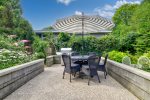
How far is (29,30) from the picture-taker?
20.6 m

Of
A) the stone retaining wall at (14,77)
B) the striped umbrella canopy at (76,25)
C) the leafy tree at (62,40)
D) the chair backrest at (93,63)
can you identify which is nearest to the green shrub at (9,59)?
the stone retaining wall at (14,77)

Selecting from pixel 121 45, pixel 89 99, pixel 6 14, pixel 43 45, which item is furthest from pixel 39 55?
pixel 6 14

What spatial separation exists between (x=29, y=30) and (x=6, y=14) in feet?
9.14

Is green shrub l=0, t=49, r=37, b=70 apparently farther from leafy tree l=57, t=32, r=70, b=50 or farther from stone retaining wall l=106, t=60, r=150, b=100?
leafy tree l=57, t=32, r=70, b=50

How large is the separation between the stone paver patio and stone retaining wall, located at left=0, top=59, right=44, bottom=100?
158mm

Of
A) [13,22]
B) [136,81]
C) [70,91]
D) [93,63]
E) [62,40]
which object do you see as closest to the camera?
[136,81]

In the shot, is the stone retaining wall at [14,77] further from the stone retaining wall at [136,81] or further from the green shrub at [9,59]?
the stone retaining wall at [136,81]

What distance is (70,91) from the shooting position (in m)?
5.84

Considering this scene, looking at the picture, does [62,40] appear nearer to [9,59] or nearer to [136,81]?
[9,59]

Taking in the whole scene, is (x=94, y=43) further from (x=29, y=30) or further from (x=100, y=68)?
(x=29, y=30)

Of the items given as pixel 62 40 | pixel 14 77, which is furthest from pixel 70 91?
pixel 62 40

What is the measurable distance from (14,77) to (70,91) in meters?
1.64

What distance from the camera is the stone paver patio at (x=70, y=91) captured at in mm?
5195

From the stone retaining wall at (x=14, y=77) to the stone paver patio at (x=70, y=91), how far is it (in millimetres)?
158
